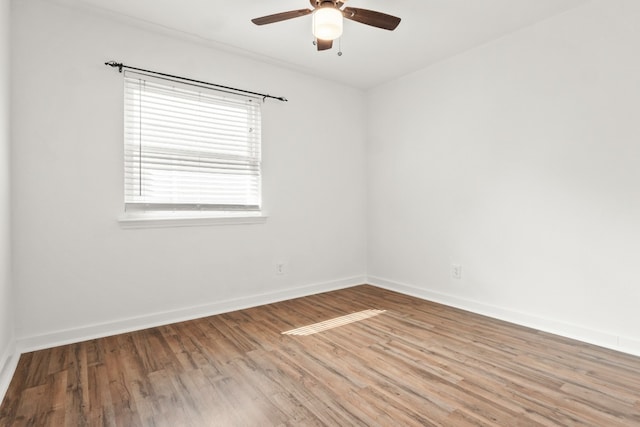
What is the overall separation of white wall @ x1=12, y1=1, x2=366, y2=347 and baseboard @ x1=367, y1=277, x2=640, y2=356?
4.47 ft

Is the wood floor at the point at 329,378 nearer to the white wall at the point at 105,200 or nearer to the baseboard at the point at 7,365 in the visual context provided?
the baseboard at the point at 7,365

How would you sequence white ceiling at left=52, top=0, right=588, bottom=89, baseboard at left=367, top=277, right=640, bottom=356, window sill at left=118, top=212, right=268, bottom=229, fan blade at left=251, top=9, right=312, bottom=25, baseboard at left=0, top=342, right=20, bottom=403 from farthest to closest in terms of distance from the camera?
window sill at left=118, top=212, right=268, bottom=229
white ceiling at left=52, top=0, right=588, bottom=89
baseboard at left=367, top=277, right=640, bottom=356
fan blade at left=251, top=9, right=312, bottom=25
baseboard at left=0, top=342, right=20, bottom=403

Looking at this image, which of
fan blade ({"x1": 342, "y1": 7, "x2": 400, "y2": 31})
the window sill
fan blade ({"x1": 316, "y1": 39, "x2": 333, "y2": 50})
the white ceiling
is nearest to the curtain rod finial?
the white ceiling

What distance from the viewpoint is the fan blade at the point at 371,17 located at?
2.10 metres

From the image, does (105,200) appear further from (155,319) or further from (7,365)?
(7,365)

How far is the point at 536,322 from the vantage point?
2.83m

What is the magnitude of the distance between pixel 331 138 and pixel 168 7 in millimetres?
2084

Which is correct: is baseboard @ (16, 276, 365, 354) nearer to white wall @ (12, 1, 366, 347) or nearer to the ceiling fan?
white wall @ (12, 1, 366, 347)

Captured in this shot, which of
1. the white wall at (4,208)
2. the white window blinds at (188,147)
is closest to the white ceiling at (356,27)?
the white window blinds at (188,147)

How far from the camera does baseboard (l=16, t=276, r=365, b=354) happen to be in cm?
245

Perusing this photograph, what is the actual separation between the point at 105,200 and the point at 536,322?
11.8 ft

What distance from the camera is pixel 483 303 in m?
3.21

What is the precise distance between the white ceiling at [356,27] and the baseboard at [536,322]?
7.89ft

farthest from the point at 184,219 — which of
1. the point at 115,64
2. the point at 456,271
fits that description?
the point at 456,271
